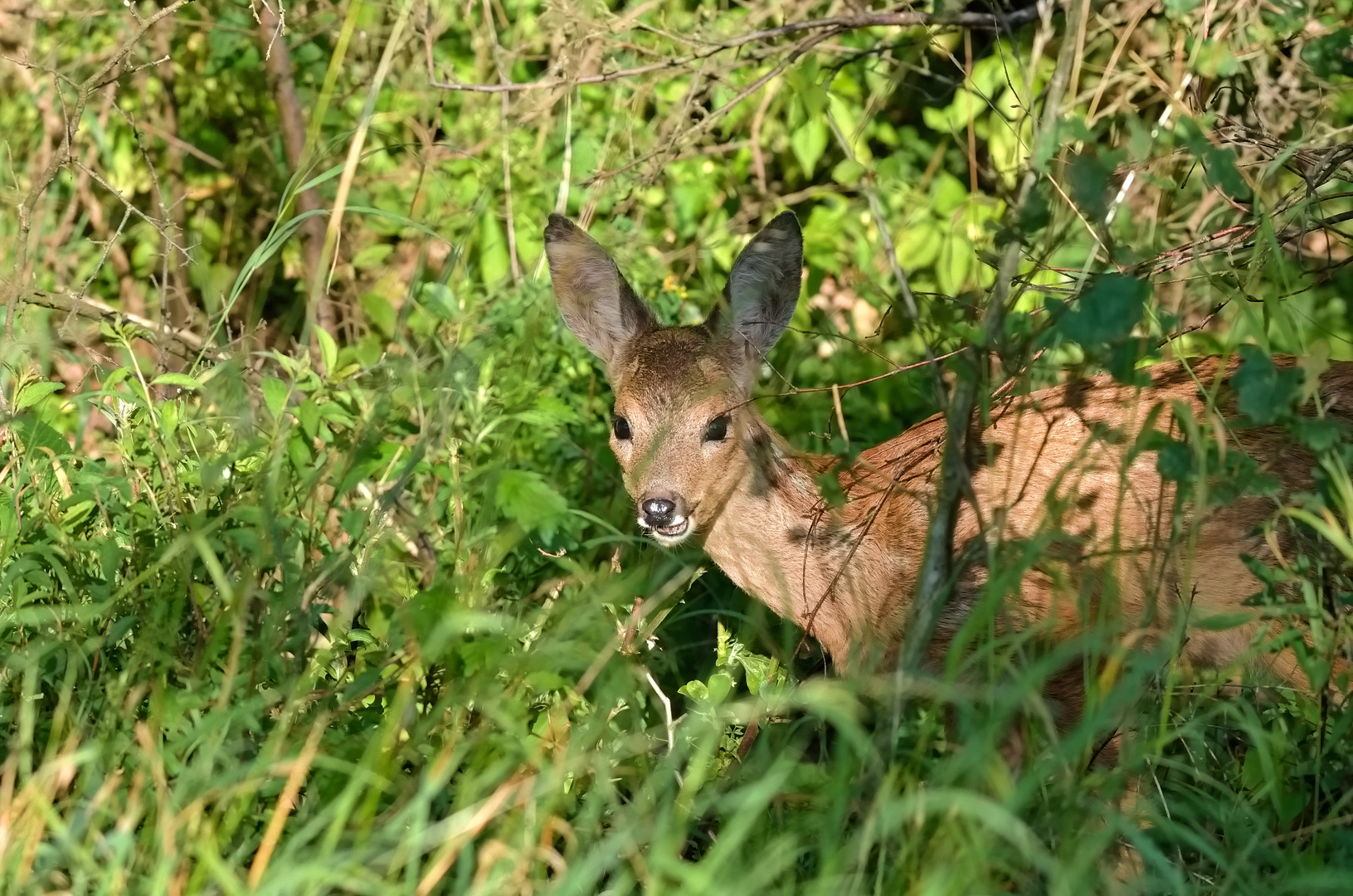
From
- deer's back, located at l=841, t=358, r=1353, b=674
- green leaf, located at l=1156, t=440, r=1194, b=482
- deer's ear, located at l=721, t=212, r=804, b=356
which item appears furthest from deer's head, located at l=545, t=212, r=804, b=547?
green leaf, located at l=1156, t=440, r=1194, b=482

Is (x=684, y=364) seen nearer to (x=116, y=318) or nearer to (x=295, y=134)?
(x=116, y=318)

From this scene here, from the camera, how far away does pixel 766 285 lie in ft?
14.1

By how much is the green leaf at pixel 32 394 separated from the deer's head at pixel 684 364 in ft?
4.36

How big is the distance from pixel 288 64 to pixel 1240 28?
9.87 ft

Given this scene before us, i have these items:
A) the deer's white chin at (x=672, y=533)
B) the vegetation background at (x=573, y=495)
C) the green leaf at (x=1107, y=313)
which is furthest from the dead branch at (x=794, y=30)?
the green leaf at (x=1107, y=313)

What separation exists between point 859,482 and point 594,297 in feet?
4.17

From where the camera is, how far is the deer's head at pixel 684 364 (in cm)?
392

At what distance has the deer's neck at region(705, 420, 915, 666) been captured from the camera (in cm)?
384

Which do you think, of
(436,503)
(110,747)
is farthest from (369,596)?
(110,747)

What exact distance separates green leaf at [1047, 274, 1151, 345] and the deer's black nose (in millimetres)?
1457

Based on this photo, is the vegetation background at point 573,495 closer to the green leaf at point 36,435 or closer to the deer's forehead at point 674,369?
the green leaf at point 36,435

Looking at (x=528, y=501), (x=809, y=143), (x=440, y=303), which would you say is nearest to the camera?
(x=528, y=501)

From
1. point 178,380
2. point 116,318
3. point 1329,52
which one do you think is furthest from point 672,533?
point 1329,52

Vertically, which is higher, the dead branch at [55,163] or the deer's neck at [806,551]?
the dead branch at [55,163]
